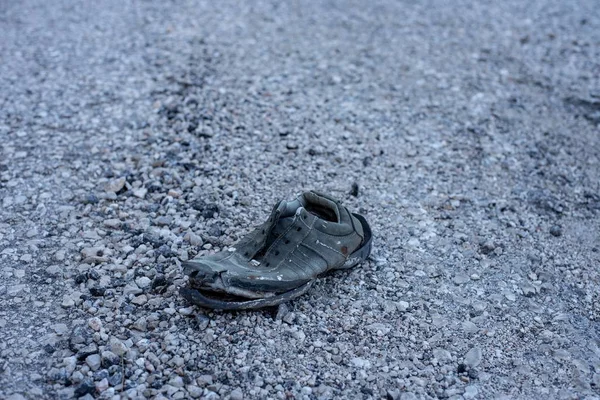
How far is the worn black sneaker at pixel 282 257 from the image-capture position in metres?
3.69

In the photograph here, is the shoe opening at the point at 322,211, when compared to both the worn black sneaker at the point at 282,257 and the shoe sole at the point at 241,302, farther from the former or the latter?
the shoe sole at the point at 241,302

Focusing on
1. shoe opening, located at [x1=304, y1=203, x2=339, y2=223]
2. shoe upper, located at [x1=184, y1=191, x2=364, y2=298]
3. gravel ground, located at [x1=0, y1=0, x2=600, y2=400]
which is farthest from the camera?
shoe opening, located at [x1=304, y1=203, x2=339, y2=223]

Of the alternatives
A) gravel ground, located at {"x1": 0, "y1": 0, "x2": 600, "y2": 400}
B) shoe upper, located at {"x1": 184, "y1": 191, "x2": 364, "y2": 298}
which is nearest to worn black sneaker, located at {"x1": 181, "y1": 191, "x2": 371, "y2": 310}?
shoe upper, located at {"x1": 184, "y1": 191, "x2": 364, "y2": 298}

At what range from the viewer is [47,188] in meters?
4.97

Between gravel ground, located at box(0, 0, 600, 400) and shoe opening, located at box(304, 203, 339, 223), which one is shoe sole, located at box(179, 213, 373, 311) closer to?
gravel ground, located at box(0, 0, 600, 400)

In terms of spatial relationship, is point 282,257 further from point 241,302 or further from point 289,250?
point 241,302

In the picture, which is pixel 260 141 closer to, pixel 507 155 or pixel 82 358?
pixel 507 155

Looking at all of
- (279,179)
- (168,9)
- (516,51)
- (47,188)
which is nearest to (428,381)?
(279,179)

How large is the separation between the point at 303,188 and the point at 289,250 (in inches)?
48.6

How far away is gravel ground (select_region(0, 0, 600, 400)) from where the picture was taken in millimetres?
3562

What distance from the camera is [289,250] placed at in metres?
4.03

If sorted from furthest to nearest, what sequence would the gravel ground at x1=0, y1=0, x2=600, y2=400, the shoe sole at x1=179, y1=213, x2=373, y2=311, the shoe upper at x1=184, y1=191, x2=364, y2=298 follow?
the shoe upper at x1=184, y1=191, x2=364, y2=298 → the shoe sole at x1=179, y1=213, x2=373, y2=311 → the gravel ground at x1=0, y1=0, x2=600, y2=400

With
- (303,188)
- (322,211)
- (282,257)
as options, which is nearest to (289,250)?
(282,257)

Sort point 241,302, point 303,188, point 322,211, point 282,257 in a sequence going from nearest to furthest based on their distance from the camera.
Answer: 1. point 241,302
2. point 282,257
3. point 322,211
4. point 303,188
